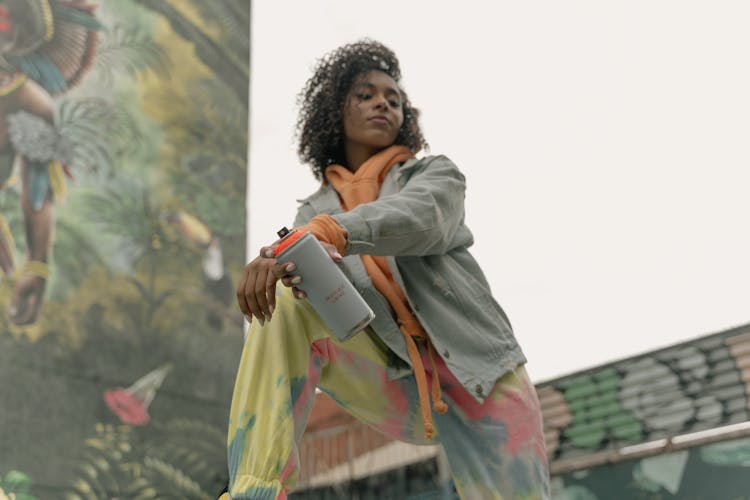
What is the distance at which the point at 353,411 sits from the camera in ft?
6.63

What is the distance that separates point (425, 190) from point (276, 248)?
1.60ft

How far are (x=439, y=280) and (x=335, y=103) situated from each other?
0.74m

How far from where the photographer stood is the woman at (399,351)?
64.3 inches

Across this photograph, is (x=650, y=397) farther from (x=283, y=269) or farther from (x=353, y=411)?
(x=283, y=269)

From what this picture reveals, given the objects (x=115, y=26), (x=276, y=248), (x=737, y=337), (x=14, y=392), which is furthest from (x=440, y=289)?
(x=115, y=26)

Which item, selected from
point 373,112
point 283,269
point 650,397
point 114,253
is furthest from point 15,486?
point 283,269

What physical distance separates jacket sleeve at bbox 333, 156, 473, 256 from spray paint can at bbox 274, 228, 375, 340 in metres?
0.16

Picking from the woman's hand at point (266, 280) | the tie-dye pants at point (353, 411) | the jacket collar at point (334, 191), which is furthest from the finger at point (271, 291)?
the jacket collar at point (334, 191)

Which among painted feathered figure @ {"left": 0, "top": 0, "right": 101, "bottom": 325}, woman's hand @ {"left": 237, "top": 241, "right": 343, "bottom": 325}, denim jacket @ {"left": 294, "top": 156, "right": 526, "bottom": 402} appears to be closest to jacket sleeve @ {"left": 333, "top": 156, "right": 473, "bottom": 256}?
denim jacket @ {"left": 294, "top": 156, "right": 526, "bottom": 402}

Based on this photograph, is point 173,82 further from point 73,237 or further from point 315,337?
point 315,337

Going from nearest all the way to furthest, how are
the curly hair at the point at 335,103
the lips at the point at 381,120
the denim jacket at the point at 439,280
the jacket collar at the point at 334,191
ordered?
the denim jacket at the point at 439,280 < the jacket collar at the point at 334,191 < the lips at the point at 381,120 < the curly hair at the point at 335,103

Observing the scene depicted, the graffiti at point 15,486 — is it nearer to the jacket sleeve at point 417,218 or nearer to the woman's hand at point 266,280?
the jacket sleeve at point 417,218

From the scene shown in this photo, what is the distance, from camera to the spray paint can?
5.06ft

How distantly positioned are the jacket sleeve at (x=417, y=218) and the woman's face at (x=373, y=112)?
0.25 meters
